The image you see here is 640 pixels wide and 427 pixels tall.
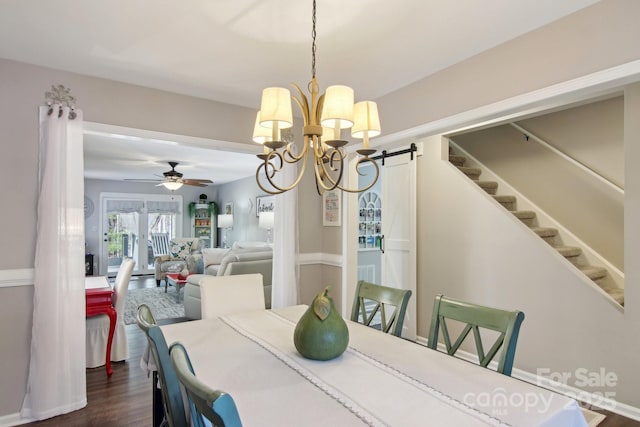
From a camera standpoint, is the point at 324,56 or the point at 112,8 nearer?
the point at 112,8

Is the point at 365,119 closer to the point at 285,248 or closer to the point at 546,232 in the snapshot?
the point at 285,248

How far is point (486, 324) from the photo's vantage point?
1.65 meters

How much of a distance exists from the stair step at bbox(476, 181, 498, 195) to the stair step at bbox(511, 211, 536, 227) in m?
0.42

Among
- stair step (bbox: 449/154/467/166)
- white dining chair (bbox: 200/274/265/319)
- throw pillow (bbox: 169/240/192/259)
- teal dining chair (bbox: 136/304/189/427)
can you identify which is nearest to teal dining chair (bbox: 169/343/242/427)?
teal dining chair (bbox: 136/304/189/427)

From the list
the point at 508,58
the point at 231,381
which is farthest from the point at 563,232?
the point at 231,381

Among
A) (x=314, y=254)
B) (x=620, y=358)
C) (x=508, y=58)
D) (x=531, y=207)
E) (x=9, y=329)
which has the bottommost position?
(x=620, y=358)

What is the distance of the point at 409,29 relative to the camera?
82.3 inches

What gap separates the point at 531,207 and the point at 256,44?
135 inches

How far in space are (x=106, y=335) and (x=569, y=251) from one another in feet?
14.6

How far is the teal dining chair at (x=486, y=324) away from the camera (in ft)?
4.95

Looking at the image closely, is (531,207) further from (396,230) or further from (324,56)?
(324,56)

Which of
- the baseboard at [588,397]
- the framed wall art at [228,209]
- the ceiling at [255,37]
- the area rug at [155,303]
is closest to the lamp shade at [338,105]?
the ceiling at [255,37]

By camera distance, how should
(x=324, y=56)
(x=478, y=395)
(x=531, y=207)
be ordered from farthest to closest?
1. (x=531, y=207)
2. (x=324, y=56)
3. (x=478, y=395)

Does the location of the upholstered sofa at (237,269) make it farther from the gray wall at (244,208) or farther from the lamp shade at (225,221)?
the lamp shade at (225,221)
